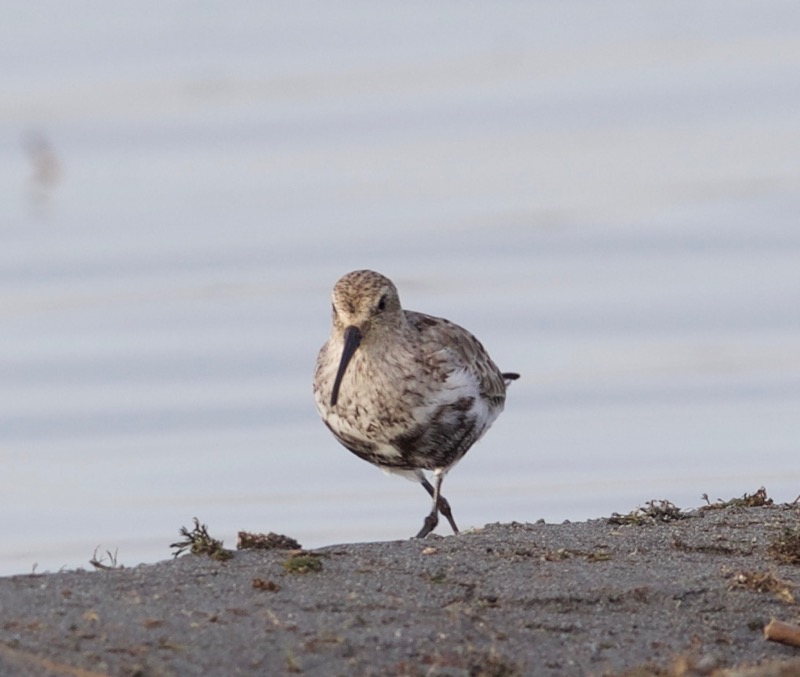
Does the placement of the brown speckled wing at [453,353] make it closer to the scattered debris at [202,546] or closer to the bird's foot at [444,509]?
the bird's foot at [444,509]

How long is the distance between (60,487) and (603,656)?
6326 mm

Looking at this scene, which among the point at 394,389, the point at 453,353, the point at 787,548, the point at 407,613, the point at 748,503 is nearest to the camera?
the point at 407,613

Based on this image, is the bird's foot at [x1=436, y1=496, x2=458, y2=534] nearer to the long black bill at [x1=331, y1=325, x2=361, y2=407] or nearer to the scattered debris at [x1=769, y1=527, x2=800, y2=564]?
the long black bill at [x1=331, y1=325, x2=361, y2=407]

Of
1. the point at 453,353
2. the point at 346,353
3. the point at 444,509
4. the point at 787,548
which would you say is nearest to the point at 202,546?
the point at 787,548

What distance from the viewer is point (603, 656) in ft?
19.6

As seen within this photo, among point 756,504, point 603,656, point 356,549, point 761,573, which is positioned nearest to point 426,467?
point 756,504

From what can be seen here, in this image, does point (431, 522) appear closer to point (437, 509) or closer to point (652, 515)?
point (437, 509)

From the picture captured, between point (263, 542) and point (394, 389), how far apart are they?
2365 millimetres

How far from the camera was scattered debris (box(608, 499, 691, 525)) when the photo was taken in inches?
325

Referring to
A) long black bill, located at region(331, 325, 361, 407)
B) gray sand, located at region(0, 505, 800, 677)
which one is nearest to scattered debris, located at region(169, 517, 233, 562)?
gray sand, located at region(0, 505, 800, 677)

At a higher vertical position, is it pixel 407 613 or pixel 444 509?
pixel 444 509

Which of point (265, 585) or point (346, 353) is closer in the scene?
point (265, 585)

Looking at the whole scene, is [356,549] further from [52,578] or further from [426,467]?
[426,467]

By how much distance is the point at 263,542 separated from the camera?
710 centimetres
